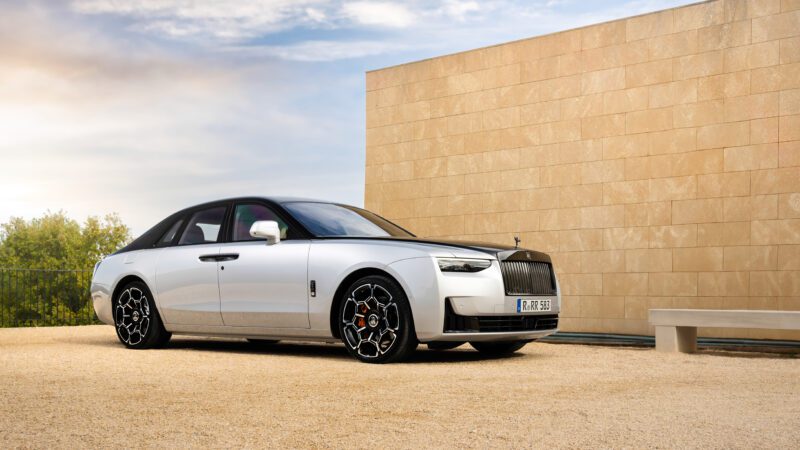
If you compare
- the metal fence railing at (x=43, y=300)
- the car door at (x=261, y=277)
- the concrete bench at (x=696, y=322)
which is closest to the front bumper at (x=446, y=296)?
the car door at (x=261, y=277)

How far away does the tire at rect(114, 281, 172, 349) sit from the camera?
10047 mm

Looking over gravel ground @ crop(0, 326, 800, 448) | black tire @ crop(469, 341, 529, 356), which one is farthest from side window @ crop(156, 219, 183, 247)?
black tire @ crop(469, 341, 529, 356)

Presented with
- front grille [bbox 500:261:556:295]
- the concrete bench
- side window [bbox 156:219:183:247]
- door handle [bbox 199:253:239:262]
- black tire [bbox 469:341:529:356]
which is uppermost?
side window [bbox 156:219:183:247]

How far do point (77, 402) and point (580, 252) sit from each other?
10147 mm

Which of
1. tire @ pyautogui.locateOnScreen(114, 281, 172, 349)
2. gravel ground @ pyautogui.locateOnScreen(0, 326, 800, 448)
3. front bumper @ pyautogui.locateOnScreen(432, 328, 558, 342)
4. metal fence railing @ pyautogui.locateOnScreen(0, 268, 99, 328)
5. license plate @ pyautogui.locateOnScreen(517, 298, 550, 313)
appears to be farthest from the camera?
metal fence railing @ pyautogui.locateOnScreen(0, 268, 99, 328)

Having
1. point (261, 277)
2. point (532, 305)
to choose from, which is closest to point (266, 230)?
point (261, 277)

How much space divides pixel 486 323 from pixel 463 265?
1.87ft

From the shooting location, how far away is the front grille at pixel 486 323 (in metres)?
7.84

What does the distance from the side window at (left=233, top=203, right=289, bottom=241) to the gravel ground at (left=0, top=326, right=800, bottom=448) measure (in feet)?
4.31

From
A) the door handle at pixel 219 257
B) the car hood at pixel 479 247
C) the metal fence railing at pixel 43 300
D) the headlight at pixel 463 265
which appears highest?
the car hood at pixel 479 247

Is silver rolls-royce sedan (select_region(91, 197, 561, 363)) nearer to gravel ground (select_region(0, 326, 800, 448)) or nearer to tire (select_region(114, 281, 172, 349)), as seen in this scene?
tire (select_region(114, 281, 172, 349))

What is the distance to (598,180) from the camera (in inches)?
563

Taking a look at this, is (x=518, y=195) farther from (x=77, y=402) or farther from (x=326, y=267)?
(x=77, y=402)

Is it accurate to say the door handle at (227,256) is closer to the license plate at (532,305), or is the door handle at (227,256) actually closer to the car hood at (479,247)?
the car hood at (479,247)
